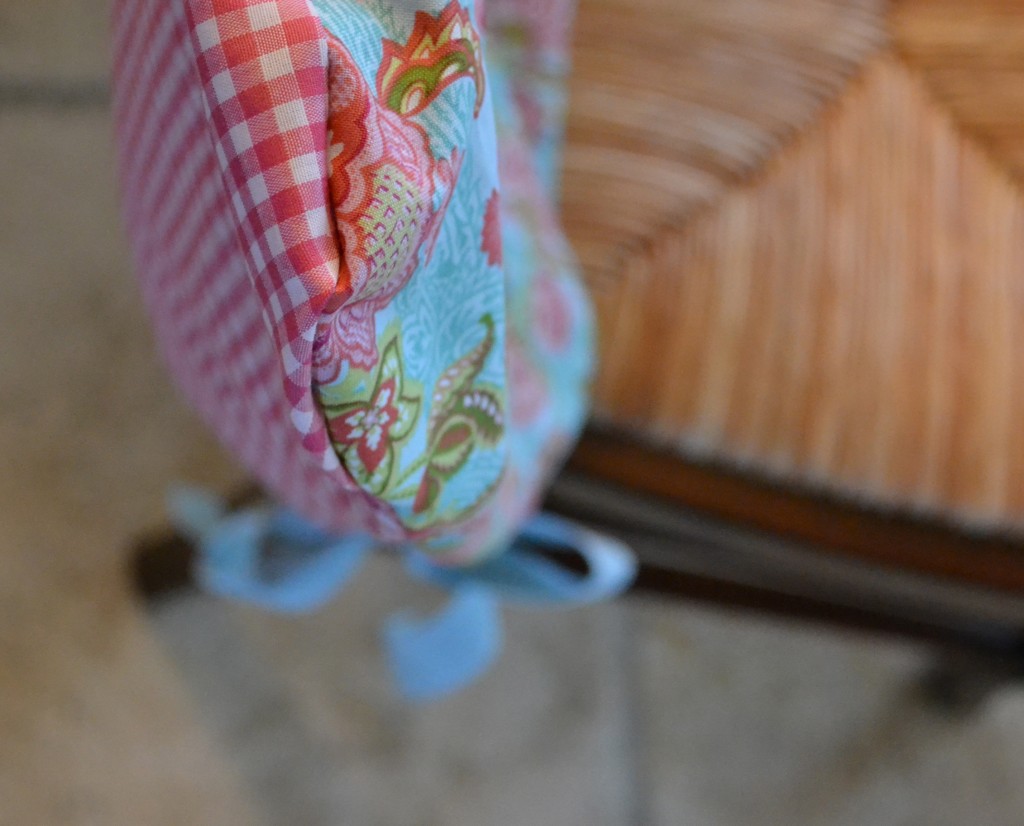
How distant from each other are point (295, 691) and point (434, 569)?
14.0 inches

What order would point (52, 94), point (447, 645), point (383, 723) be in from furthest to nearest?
point (52, 94) → point (383, 723) → point (447, 645)

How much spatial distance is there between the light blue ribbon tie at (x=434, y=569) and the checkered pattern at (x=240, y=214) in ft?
0.46

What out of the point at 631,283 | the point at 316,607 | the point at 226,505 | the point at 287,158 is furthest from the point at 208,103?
the point at 316,607

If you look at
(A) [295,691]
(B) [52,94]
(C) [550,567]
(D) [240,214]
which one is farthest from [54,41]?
(D) [240,214]

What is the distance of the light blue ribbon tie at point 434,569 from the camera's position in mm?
460

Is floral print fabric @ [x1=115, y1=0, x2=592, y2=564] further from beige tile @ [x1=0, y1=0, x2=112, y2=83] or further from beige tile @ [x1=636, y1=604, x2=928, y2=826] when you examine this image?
beige tile @ [x1=0, y1=0, x2=112, y2=83]

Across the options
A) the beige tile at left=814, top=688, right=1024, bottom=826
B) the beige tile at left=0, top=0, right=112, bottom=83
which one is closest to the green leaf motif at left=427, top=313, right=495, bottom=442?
the beige tile at left=814, top=688, right=1024, bottom=826

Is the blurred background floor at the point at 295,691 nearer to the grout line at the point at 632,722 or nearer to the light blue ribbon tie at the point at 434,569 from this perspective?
the grout line at the point at 632,722

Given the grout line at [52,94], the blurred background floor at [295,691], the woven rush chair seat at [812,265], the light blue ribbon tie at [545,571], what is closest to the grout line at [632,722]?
the blurred background floor at [295,691]

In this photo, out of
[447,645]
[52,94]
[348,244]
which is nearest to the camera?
Answer: [348,244]

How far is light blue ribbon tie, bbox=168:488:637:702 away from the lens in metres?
0.46

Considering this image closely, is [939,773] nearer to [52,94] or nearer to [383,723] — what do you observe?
[383,723]

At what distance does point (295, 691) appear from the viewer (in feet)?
2.51

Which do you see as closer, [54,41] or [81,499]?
[81,499]
